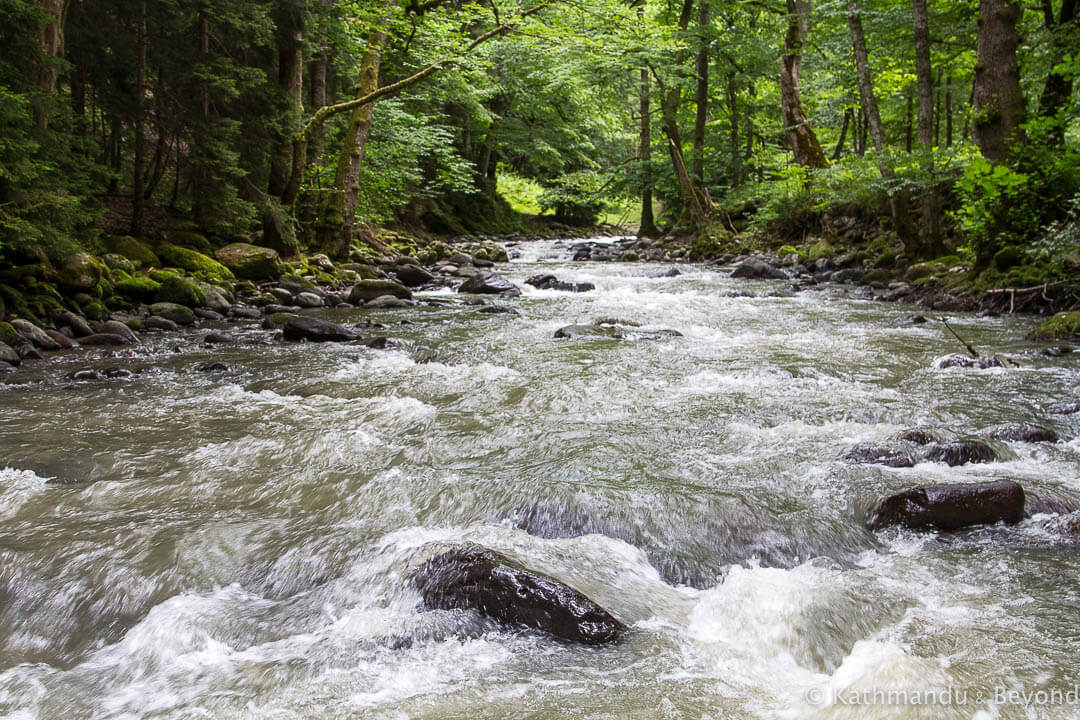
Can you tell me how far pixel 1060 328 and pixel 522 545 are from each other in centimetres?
764

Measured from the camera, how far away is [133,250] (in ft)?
34.4

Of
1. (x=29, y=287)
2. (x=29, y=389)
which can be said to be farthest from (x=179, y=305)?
(x=29, y=389)

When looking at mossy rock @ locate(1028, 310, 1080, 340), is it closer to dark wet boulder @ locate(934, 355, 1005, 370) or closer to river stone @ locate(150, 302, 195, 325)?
dark wet boulder @ locate(934, 355, 1005, 370)

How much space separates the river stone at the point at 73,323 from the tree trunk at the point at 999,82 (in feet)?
41.4

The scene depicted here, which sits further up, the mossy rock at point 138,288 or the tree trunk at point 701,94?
the tree trunk at point 701,94

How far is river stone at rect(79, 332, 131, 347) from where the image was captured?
8.04 m

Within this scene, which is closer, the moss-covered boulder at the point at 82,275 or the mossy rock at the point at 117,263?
the moss-covered boulder at the point at 82,275

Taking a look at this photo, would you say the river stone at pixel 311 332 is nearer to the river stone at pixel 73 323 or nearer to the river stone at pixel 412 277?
the river stone at pixel 73 323

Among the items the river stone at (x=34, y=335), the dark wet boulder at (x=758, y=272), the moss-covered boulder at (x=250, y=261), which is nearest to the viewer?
the river stone at (x=34, y=335)

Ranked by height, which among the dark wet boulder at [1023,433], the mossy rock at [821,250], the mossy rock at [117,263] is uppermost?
the mossy rock at [821,250]

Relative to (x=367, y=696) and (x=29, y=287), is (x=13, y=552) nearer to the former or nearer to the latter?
(x=367, y=696)

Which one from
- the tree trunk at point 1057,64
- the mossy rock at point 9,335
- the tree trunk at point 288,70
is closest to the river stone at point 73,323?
the mossy rock at point 9,335

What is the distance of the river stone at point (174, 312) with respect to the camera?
30.8ft

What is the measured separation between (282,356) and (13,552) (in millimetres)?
4561
